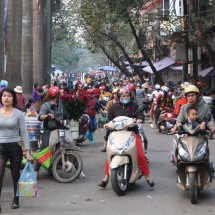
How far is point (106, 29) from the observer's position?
4247 centimetres

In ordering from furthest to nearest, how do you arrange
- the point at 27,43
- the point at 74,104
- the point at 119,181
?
1. the point at 27,43
2. the point at 74,104
3. the point at 119,181

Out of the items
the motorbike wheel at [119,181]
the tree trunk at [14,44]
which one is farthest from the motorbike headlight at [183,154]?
the tree trunk at [14,44]

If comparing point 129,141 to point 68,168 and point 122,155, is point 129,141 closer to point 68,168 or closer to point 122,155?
point 122,155

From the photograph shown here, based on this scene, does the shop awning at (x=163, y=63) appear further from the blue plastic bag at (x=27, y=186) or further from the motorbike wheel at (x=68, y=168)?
the blue plastic bag at (x=27, y=186)

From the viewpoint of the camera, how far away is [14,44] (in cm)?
1852

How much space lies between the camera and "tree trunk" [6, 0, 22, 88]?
18531mm

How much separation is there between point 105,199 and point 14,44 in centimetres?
1056

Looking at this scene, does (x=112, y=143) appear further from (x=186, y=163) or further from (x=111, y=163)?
(x=186, y=163)

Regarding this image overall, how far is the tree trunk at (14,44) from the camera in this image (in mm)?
18531

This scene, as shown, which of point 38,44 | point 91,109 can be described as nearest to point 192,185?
point 91,109

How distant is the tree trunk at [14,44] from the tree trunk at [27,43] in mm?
3844

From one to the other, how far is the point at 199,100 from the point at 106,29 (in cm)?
3370

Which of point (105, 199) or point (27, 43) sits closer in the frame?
point (105, 199)

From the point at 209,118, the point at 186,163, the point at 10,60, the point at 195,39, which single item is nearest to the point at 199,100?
the point at 209,118
